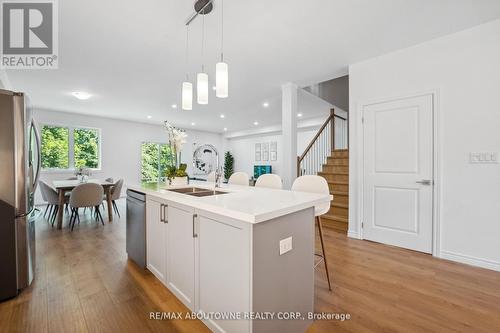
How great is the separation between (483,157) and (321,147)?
316cm

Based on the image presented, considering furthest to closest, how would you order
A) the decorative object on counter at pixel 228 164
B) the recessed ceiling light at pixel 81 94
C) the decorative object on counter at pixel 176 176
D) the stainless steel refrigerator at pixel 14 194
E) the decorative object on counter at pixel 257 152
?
the decorative object on counter at pixel 228 164 → the decorative object on counter at pixel 257 152 → the recessed ceiling light at pixel 81 94 → the decorative object on counter at pixel 176 176 → the stainless steel refrigerator at pixel 14 194

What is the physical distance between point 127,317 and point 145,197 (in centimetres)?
105

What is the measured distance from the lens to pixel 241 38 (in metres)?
2.79

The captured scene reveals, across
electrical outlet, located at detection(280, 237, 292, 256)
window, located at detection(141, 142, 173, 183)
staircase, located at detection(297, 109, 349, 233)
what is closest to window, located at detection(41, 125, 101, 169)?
window, located at detection(141, 142, 173, 183)

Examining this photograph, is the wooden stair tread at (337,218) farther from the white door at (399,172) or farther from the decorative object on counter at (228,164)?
the decorative object on counter at (228,164)

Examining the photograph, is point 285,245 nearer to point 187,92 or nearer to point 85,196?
point 187,92

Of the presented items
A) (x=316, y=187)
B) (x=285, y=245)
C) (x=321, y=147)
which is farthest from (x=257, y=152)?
(x=285, y=245)

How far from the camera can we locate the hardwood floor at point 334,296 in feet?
5.25

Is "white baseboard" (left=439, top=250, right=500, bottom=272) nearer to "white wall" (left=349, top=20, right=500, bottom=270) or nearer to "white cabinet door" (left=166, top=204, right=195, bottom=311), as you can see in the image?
"white wall" (left=349, top=20, right=500, bottom=270)

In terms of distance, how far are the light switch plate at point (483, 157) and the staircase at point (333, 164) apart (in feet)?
5.97

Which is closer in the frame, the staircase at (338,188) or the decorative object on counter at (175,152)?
the decorative object on counter at (175,152)

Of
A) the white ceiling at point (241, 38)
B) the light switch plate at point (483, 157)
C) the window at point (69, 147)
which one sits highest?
the white ceiling at point (241, 38)

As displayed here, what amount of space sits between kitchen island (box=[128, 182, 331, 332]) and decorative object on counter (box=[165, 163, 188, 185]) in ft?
3.13

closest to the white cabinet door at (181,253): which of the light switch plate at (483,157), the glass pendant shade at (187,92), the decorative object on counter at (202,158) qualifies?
the glass pendant shade at (187,92)
